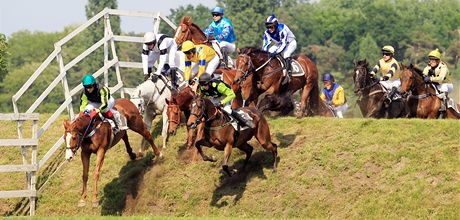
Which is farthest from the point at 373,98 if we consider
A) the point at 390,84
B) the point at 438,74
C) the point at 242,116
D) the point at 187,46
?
the point at 242,116

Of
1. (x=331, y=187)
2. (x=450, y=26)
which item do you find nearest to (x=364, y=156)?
(x=331, y=187)

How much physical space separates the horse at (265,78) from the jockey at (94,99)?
3.83m

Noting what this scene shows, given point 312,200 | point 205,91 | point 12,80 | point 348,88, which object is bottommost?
point 12,80

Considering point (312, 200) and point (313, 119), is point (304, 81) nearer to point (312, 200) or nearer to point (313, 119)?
point (313, 119)

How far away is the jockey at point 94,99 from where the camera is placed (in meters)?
25.9

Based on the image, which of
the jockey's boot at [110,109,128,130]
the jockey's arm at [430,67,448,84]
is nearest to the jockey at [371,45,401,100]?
the jockey's arm at [430,67,448,84]

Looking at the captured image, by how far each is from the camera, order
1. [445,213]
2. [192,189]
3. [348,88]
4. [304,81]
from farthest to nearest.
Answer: [348,88]
[304,81]
[192,189]
[445,213]

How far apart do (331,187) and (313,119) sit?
4.30 metres

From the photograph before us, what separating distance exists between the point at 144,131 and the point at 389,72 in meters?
7.34

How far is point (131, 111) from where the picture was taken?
28.2 m

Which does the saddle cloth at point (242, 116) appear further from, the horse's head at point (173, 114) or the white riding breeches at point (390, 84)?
the white riding breeches at point (390, 84)

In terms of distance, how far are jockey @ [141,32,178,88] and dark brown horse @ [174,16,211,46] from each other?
9.5 inches

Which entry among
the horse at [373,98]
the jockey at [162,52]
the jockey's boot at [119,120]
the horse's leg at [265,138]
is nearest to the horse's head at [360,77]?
the horse at [373,98]

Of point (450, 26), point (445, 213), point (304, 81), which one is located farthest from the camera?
point (450, 26)
